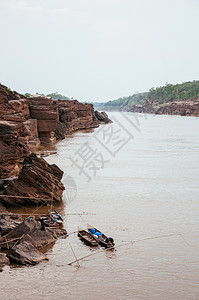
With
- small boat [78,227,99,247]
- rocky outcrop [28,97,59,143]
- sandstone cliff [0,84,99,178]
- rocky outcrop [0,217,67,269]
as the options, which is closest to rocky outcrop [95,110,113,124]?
sandstone cliff [0,84,99,178]

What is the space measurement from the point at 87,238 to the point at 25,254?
312 centimetres

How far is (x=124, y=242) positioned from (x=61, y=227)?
319 centimetres

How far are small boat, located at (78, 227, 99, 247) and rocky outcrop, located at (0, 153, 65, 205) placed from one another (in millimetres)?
3727

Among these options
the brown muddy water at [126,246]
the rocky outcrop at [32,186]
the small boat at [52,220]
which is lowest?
the brown muddy water at [126,246]

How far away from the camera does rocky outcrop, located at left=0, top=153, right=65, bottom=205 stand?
19.1 metres

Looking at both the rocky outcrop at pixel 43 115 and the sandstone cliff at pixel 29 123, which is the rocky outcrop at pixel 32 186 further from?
the rocky outcrop at pixel 43 115

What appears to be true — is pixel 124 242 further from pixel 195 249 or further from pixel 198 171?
pixel 198 171

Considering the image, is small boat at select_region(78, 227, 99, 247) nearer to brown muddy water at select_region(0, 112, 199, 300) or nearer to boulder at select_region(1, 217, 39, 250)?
brown muddy water at select_region(0, 112, 199, 300)

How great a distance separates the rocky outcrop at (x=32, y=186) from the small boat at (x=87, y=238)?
3727mm

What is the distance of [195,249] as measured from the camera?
14781mm

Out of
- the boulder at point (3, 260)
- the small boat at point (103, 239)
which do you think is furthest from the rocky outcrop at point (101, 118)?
the boulder at point (3, 260)

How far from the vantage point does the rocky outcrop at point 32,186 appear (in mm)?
19094

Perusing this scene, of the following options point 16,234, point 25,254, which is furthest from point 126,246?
point 16,234

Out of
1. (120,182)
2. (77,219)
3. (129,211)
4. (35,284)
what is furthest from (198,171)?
(35,284)
